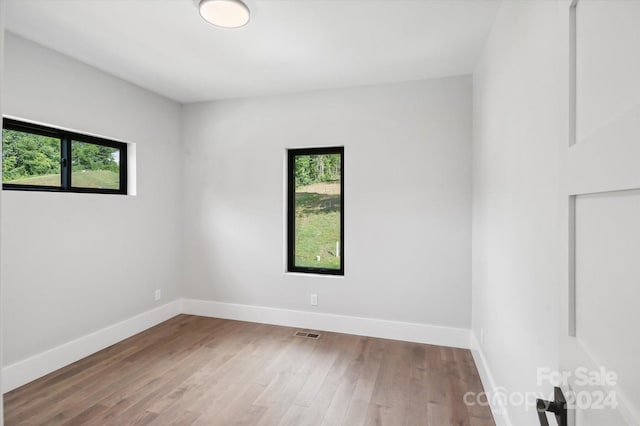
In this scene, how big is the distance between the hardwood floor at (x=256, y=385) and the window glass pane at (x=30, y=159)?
5.28 ft

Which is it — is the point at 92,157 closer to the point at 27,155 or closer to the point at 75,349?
the point at 27,155

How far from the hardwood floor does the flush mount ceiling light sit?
262 cm

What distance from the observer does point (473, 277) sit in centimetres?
294

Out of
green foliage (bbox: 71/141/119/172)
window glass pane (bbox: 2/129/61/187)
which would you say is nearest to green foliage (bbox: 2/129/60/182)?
window glass pane (bbox: 2/129/61/187)

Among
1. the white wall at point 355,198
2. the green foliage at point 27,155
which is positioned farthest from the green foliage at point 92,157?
the white wall at point 355,198

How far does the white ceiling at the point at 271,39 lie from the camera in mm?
2033

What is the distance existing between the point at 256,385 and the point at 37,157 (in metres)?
2.60

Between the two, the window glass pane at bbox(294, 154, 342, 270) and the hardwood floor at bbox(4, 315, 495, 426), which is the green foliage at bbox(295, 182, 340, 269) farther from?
→ the hardwood floor at bbox(4, 315, 495, 426)

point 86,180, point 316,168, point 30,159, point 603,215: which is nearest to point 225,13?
point 316,168

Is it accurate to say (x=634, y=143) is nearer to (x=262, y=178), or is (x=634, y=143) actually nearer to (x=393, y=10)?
(x=393, y=10)

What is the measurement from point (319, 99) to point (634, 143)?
3293 mm

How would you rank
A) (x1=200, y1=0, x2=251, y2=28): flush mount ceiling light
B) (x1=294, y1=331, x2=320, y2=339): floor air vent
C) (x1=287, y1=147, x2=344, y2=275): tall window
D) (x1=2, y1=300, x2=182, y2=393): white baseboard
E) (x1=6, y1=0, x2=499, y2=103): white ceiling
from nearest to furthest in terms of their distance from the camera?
(x1=200, y1=0, x2=251, y2=28): flush mount ceiling light → (x1=6, y1=0, x2=499, y2=103): white ceiling → (x1=2, y1=300, x2=182, y2=393): white baseboard → (x1=294, y1=331, x2=320, y2=339): floor air vent → (x1=287, y1=147, x2=344, y2=275): tall window

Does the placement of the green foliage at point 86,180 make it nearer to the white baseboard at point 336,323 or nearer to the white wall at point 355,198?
the white wall at point 355,198

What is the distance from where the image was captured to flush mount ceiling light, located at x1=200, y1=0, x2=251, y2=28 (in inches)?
75.6
